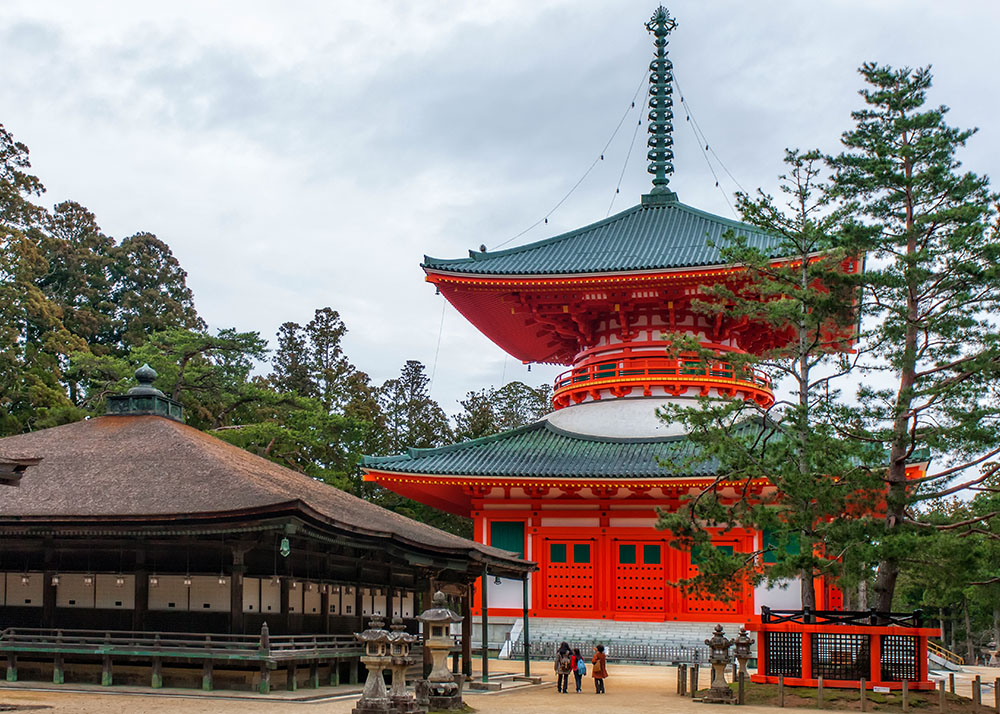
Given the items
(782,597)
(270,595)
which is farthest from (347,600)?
(782,597)

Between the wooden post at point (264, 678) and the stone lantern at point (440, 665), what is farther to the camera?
the wooden post at point (264, 678)

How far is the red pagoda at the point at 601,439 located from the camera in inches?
1368

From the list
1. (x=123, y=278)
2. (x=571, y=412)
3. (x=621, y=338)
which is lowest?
(x=571, y=412)

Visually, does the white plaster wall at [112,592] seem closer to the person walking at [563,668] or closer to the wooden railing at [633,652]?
the person walking at [563,668]

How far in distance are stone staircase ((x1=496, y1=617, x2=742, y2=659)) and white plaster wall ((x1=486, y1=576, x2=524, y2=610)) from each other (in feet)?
4.52

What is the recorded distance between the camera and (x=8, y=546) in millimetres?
22812

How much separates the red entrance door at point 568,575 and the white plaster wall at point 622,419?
3908 mm

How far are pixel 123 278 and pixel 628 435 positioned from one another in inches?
1417

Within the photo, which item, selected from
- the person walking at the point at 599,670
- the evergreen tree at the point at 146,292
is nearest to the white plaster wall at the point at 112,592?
the person walking at the point at 599,670

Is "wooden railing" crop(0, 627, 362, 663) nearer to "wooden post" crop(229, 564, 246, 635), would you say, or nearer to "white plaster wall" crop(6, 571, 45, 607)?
"wooden post" crop(229, 564, 246, 635)

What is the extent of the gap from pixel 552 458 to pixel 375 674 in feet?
61.0

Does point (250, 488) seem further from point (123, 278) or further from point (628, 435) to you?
point (123, 278)

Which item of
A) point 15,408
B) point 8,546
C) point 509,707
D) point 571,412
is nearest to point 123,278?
point 15,408

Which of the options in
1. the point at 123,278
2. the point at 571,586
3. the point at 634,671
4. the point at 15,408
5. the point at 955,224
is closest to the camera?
the point at 955,224
